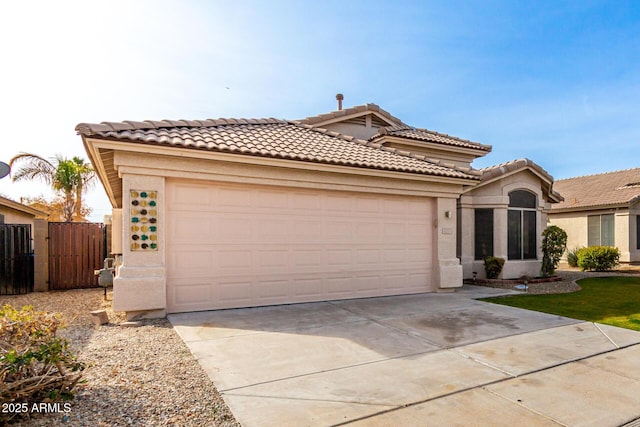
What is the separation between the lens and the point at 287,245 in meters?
8.64

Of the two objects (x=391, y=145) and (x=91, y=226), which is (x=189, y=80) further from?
(x=391, y=145)

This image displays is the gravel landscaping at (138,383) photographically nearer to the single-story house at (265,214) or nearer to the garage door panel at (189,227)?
the single-story house at (265,214)

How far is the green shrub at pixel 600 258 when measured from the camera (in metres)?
17.5

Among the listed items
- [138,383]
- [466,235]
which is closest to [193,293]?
[138,383]

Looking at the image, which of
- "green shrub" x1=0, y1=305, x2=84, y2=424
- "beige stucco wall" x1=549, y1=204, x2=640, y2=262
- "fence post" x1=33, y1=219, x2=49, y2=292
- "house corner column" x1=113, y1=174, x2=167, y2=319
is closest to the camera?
"green shrub" x1=0, y1=305, x2=84, y2=424

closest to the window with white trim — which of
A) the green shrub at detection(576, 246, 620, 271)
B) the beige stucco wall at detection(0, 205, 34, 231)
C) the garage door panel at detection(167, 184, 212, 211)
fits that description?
the green shrub at detection(576, 246, 620, 271)

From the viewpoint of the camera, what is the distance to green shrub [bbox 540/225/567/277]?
13961 millimetres

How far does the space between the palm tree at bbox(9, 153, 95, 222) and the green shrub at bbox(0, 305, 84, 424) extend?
802 inches

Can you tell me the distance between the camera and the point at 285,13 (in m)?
8.76

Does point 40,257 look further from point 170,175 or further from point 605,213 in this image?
point 605,213

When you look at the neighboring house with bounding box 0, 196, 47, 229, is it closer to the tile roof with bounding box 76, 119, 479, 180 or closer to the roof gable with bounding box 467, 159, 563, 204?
the tile roof with bounding box 76, 119, 479, 180

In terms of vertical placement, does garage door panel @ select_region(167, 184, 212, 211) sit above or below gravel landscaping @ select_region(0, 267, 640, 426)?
above

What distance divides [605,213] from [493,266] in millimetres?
13178

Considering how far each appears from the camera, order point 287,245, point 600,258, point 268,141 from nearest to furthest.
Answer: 1. point 287,245
2. point 268,141
3. point 600,258
